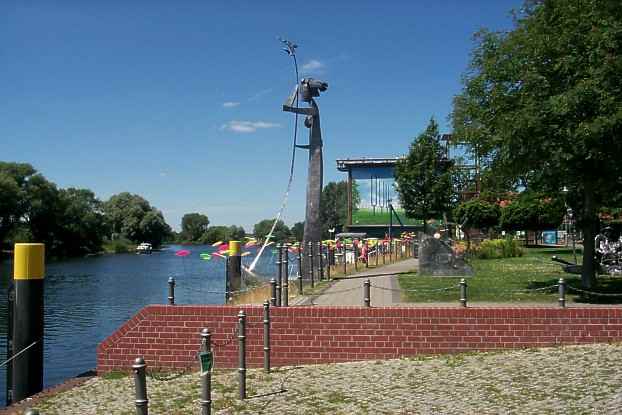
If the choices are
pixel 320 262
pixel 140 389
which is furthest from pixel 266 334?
pixel 320 262

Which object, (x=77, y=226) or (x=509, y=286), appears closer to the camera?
(x=509, y=286)

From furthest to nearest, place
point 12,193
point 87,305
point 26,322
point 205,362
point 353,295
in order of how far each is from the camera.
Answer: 1. point 12,193
2. point 87,305
3. point 353,295
4. point 26,322
5. point 205,362

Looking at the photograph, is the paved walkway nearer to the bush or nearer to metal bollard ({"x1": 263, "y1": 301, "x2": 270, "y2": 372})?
metal bollard ({"x1": 263, "y1": 301, "x2": 270, "y2": 372})

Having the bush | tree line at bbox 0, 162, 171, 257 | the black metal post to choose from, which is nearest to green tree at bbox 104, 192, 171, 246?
tree line at bbox 0, 162, 171, 257

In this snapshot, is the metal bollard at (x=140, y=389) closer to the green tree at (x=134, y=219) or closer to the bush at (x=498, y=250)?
the bush at (x=498, y=250)

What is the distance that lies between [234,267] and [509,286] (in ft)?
23.0

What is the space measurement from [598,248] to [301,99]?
1102 centimetres

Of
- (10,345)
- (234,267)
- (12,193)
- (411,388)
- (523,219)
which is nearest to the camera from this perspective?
(411,388)

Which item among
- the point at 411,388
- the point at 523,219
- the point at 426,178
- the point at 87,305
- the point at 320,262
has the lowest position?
the point at 87,305

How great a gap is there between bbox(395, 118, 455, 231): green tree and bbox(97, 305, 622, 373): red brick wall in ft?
86.7

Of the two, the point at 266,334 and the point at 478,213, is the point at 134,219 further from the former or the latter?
the point at 266,334

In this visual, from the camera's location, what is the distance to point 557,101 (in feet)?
43.4

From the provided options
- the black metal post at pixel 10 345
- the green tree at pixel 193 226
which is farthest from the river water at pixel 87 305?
the green tree at pixel 193 226

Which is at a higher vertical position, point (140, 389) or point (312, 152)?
point (312, 152)
